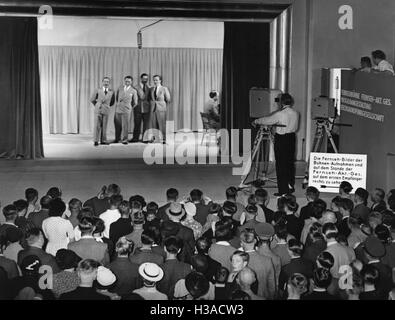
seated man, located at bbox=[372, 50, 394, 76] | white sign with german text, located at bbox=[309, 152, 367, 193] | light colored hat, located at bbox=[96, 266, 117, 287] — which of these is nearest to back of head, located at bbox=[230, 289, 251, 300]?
light colored hat, located at bbox=[96, 266, 117, 287]

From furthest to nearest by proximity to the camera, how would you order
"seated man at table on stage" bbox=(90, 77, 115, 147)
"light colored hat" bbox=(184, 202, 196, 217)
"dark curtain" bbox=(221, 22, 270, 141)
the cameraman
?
"seated man at table on stage" bbox=(90, 77, 115, 147) → "dark curtain" bbox=(221, 22, 270, 141) → the cameraman → "light colored hat" bbox=(184, 202, 196, 217)

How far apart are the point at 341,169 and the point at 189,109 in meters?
7.28

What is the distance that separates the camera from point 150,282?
5.01 metres

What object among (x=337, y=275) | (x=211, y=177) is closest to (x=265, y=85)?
(x=211, y=177)

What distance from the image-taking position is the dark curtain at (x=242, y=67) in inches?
541

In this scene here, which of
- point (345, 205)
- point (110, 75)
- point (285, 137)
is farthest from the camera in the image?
point (110, 75)

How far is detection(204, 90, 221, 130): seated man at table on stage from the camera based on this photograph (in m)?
15.3

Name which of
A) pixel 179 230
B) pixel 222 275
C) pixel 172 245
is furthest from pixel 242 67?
pixel 222 275

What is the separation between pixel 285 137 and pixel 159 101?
5648 mm

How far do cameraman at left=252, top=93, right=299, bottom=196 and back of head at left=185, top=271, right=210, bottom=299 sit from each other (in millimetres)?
5654

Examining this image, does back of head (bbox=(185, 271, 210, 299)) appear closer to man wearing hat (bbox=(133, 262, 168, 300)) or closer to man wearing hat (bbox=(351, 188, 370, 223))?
man wearing hat (bbox=(133, 262, 168, 300))

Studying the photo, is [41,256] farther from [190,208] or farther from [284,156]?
[284,156]

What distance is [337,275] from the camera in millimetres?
5488

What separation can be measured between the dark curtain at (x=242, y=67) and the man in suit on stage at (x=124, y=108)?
7.05 feet
